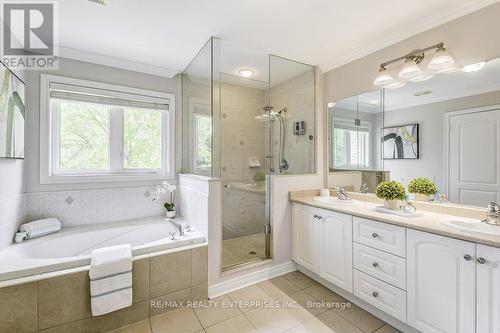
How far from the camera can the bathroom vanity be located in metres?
1.23

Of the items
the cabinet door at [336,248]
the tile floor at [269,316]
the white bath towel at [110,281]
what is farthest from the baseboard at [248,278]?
the white bath towel at [110,281]

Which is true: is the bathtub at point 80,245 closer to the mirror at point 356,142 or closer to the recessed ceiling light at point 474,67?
the mirror at point 356,142

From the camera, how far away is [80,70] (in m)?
2.36

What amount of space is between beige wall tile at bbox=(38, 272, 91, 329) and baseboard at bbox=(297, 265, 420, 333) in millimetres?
1997

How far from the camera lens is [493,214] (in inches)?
57.4

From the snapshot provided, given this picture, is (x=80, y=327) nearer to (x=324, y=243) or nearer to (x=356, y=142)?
(x=324, y=243)

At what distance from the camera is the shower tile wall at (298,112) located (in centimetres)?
275

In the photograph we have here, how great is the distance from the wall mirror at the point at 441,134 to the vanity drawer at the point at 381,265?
2.20 feet

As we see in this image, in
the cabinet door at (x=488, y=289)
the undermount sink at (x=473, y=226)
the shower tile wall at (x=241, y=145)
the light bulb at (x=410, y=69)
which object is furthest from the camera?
the shower tile wall at (x=241, y=145)

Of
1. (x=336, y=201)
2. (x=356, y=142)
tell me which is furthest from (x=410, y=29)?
(x=336, y=201)

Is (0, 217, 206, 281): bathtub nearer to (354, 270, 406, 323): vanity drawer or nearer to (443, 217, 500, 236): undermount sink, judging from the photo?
(354, 270, 406, 323): vanity drawer

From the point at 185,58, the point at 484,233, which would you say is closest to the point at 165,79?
the point at 185,58

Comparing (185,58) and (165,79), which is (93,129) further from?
(185,58)

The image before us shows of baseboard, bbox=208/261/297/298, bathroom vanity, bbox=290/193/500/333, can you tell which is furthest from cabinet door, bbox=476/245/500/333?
baseboard, bbox=208/261/297/298
